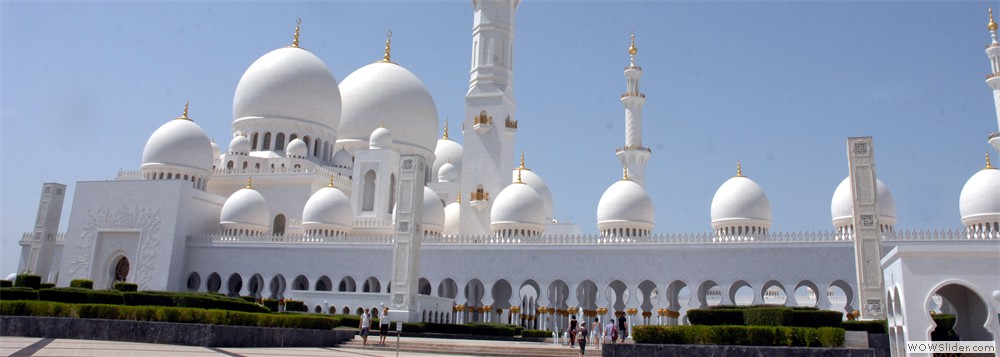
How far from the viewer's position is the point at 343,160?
37.0 metres

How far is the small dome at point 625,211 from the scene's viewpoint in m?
27.6

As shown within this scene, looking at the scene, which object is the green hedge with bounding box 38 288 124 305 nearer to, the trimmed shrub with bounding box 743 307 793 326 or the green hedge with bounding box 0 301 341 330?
the green hedge with bounding box 0 301 341 330

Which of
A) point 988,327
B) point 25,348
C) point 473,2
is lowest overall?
point 25,348

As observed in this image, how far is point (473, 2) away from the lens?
108 feet

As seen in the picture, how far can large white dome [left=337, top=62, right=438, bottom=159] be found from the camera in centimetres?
3719

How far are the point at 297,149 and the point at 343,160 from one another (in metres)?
2.87

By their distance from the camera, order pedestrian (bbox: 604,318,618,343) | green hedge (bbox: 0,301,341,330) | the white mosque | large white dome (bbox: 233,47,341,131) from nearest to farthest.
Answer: green hedge (bbox: 0,301,341,330)
pedestrian (bbox: 604,318,618,343)
the white mosque
large white dome (bbox: 233,47,341,131)

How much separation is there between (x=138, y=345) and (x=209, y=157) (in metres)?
21.7

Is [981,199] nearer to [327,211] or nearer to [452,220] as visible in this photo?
[452,220]

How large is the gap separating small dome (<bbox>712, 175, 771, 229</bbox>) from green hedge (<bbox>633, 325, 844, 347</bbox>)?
1339cm

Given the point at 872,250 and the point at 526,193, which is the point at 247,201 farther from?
the point at 872,250

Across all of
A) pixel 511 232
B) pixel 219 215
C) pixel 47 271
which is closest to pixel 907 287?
pixel 511 232

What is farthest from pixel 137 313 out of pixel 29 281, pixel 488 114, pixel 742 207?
pixel 742 207

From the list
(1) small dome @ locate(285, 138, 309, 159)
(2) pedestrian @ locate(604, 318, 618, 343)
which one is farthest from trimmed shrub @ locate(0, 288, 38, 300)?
(1) small dome @ locate(285, 138, 309, 159)
